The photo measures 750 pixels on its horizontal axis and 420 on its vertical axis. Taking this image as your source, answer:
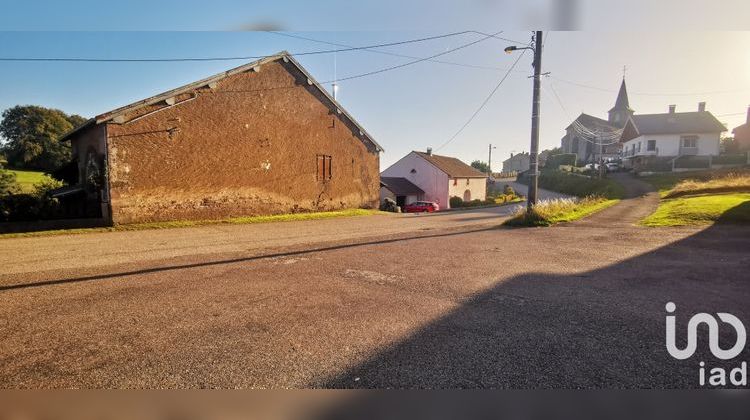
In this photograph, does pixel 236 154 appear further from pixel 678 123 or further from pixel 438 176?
pixel 678 123

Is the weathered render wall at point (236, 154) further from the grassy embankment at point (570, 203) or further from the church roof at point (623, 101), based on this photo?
the church roof at point (623, 101)

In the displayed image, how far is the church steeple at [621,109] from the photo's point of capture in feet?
232

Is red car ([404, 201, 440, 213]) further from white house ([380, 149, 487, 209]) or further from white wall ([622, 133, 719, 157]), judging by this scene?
white wall ([622, 133, 719, 157])

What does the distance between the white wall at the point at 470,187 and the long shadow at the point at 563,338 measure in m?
33.3

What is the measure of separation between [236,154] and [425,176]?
26.3m

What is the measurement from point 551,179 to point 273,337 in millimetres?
49705

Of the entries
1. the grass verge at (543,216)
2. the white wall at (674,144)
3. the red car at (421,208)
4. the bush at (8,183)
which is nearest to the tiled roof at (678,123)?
the white wall at (674,144)

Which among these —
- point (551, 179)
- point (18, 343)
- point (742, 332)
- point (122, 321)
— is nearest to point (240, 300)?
point (122, 321)

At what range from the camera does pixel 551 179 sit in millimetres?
46156

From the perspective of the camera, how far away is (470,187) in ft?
142

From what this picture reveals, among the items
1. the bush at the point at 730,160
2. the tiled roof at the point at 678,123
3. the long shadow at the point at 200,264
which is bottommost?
the long shadow at the point at 200,264

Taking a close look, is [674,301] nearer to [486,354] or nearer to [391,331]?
[486,354]

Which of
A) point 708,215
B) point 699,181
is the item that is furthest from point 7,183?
point 699,181

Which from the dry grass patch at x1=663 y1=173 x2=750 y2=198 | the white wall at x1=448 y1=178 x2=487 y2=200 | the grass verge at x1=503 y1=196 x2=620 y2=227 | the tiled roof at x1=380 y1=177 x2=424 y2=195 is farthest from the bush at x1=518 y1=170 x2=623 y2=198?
the tiled roof at x1=380 y1=177 x2=424 y2=195
